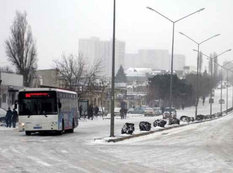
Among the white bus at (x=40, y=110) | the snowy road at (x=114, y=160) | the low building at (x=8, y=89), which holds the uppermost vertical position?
the low building at (x=8, y=89)

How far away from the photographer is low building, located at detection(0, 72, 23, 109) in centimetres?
5772

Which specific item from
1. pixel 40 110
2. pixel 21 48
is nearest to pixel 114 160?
pixel 40 110

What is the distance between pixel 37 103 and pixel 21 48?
1575 inches

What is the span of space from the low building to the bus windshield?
2391 centimetres

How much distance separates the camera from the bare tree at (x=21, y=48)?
7194 cm

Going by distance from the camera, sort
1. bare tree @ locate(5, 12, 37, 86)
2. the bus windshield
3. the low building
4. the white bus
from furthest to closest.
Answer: bare tree @ locate(5, 12, 37, 86), the low building, the bus windshield, the white bus

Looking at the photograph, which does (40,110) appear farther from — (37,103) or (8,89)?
(8,89)

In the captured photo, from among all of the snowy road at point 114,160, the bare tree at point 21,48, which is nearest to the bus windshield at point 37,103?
the snowy road at point 114,160

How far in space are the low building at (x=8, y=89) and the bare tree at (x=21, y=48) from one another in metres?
8.79

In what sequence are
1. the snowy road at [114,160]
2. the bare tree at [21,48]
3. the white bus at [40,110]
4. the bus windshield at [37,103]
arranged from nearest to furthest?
the snowy road at [114,160]
the white bus at [40,110]
the bus windshield at [37,103]
the bare tree at [21,48]

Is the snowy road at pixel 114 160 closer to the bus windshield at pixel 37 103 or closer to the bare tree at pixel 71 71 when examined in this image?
the bus windshield at pixel 37 103

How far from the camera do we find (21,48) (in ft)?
236

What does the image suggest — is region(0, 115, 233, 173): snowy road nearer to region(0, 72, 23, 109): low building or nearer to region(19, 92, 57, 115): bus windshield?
region(19, 92, 57, 115): bus windshield

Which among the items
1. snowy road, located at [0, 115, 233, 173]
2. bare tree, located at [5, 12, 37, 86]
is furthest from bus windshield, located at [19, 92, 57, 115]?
bare tree, located at [5, 12, 37, 86]
